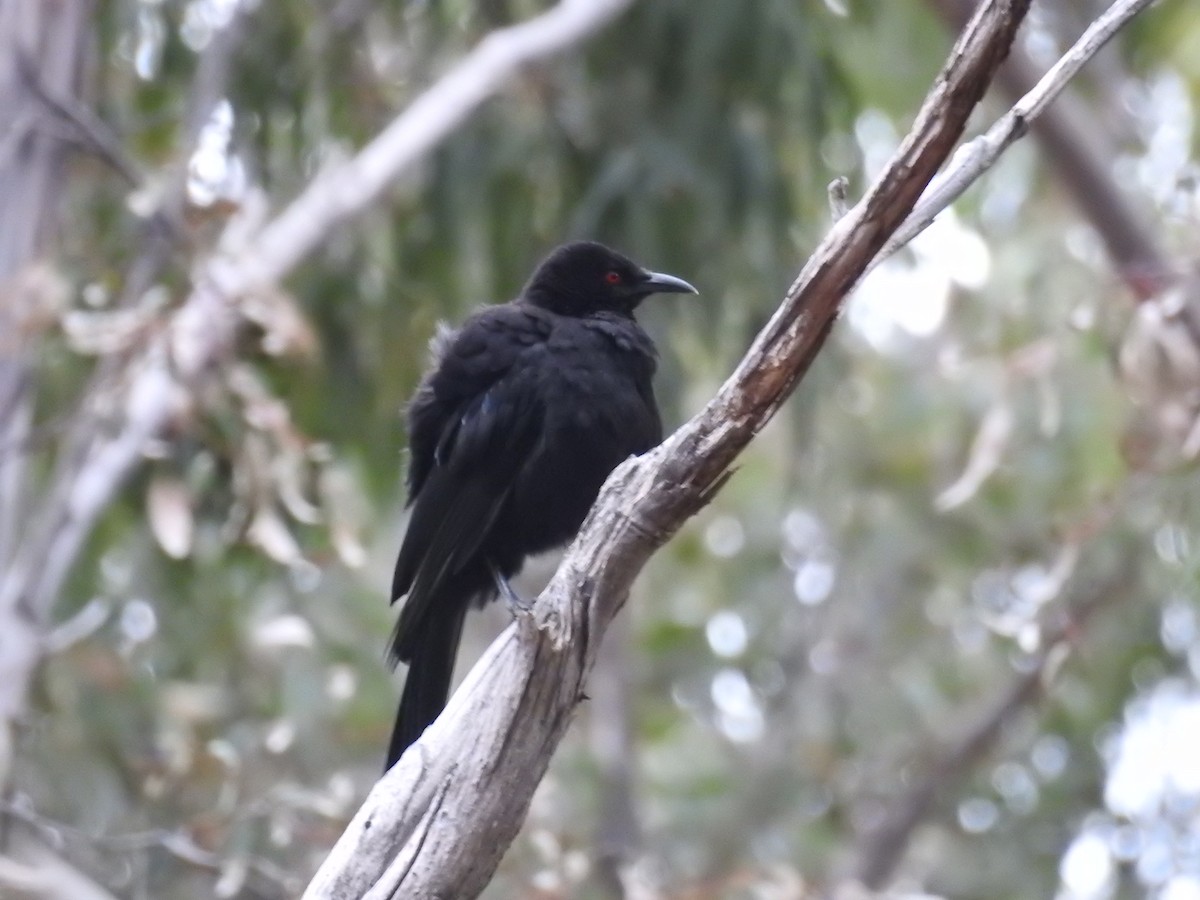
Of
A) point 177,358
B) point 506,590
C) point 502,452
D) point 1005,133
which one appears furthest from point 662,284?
point 1005,133

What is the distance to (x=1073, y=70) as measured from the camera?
3.34 meters

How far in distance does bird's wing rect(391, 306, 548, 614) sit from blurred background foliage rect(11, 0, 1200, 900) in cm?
97

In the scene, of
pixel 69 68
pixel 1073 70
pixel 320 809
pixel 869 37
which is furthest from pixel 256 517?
pixel 869 37

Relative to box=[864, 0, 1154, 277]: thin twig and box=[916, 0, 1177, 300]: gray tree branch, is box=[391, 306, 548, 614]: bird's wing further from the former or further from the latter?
box=[916, 0, 1177, 300]: gray tree branch

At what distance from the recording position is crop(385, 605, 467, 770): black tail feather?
462 cm

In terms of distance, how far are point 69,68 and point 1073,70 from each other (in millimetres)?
4502

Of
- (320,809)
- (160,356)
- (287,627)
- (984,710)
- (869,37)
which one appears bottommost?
(320,809)

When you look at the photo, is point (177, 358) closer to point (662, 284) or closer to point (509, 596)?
point (662, 284)

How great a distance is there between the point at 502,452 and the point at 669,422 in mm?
2218

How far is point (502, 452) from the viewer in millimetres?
4746

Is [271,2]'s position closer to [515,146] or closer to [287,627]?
[515,146]

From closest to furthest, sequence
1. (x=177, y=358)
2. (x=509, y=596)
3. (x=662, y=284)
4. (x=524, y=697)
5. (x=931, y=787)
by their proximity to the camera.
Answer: (x=524, y=697) → (x=509, y=596) → (x=662, y=284) → (x=177, y=358) → (x=931, y=787)

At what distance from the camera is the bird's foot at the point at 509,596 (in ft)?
12.0

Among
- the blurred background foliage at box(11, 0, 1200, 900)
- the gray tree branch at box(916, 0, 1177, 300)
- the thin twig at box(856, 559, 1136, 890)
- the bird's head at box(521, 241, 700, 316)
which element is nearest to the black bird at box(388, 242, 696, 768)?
the bird's head at box(521, 241, 700, 316)
